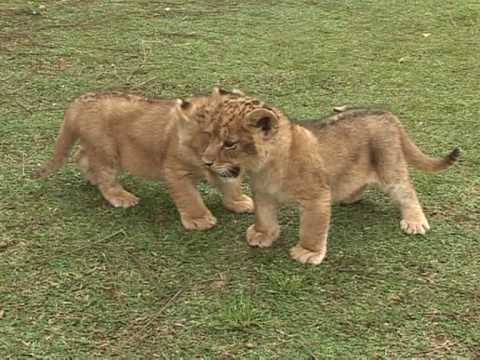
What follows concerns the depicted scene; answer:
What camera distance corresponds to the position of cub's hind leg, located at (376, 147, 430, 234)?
175 inches

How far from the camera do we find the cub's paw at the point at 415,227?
14.3 ft

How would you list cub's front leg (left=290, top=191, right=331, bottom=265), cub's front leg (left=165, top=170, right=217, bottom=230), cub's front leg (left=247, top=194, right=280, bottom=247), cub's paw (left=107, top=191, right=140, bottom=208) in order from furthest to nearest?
cub's paw (left=107, top=191, right=140, bottom=208), cub's front leg (left=165, top=170, right=217, bottom=230), cub's front leg (left=247, top=194, right=280, bottom=247), cub's front leg (left=290, top=191, right=331, bottom=265)

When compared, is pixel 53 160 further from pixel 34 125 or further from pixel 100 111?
pixel 34 125

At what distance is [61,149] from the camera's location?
4.90 m

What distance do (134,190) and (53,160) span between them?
54 cm

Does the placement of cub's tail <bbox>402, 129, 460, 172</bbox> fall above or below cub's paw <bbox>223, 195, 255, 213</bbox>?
above

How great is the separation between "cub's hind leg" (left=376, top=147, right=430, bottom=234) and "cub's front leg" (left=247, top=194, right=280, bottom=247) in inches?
27.4

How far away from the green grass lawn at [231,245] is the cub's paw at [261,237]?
54mm

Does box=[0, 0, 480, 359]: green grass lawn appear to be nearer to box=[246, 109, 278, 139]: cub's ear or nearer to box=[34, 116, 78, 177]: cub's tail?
box=[34, 116, 78, 177]: cub's tail

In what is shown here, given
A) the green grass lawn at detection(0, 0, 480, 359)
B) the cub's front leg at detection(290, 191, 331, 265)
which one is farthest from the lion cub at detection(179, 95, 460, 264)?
the green grass lawn at detection(0, 0, 480, 359)

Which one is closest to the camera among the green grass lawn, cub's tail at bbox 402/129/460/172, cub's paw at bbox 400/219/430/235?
the green grass lawn

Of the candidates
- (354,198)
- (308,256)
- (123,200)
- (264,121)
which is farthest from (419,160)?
(123,200)

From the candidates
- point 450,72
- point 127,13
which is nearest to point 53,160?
point 450,72

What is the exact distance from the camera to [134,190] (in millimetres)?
5043
